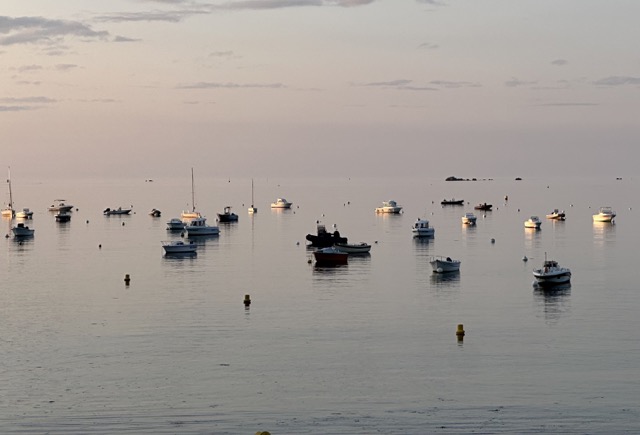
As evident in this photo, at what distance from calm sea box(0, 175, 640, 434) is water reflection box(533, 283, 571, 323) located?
0.25 metres

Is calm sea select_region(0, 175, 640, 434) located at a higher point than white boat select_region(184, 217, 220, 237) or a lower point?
lower

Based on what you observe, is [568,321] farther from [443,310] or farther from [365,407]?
[365,407]

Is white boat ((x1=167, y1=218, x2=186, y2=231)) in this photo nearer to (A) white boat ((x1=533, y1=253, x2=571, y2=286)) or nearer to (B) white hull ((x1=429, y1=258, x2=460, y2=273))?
(B) white hull ((x1=429, y1=258, x2=460, y2=273))

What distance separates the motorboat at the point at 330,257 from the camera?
12975 centimetres

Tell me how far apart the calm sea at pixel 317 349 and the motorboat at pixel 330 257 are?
1579mm

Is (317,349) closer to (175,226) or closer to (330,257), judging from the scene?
(330,257)

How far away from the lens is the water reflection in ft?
284

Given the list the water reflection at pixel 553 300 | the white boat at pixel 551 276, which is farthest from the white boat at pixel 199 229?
the white boat at pixel 551 276

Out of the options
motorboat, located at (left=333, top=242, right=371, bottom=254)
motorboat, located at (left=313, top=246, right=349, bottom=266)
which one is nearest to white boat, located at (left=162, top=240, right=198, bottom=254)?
motorboat, located at (left=333, top=242, right=371, bottom=254)

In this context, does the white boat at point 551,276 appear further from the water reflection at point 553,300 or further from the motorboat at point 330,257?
the motorboat at point 330,257

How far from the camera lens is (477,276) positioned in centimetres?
11544

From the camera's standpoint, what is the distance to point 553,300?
95.2 metres

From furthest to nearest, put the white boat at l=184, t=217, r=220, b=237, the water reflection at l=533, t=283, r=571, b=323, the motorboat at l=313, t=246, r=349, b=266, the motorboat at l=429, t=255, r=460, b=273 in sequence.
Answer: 1. the white boat at l=184, t=217, r=220, b=237
2. the motorboat at l=313, t=246, r=349, b=266
3. the motorboat at l=429, t=255, r=460, b=273
4. the water reflection at l=533, t=283, r=571, b=323

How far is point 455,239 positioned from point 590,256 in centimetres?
3638
